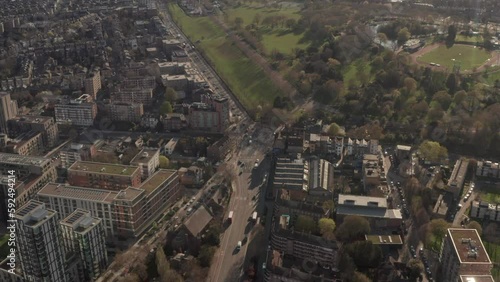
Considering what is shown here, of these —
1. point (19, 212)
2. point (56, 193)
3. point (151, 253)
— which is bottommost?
point (151, 253)

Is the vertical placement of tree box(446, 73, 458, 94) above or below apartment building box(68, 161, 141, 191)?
above

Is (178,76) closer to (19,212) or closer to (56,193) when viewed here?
(56,193)

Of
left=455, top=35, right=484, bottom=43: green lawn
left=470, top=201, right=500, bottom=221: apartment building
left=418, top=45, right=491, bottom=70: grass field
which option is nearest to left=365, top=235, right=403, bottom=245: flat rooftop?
left=470, top=201, right=500, bottom=221: apartment building

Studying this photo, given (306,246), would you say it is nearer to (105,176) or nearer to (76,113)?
(105,176)

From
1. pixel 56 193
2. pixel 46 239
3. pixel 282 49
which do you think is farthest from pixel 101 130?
pixel 282 49

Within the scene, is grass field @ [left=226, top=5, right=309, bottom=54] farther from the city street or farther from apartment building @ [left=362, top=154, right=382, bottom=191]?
apartment building @ [left=362, top=154, right=382, bottom=191]
